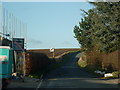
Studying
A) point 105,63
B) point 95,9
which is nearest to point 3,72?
point 95,9

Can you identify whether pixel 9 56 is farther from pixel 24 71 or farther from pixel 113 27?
pixel 113 27

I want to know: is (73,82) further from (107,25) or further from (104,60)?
(104,60)

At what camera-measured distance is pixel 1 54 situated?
16.2 meters

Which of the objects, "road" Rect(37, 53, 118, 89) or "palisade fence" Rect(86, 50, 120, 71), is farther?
"palisade fence" Rect(86, 50, 120, 71)

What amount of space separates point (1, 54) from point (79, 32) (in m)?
45.1

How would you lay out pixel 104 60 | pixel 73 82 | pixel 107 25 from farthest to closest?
pixel 104 60
pixel 107 25
pixel 73 82

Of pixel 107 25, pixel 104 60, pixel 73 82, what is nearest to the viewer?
pixel 73 82

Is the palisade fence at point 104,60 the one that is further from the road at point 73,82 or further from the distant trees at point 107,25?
the road at point 73,82

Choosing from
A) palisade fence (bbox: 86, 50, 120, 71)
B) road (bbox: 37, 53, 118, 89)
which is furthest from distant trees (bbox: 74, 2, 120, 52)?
road (bbox: 37, 53, 118, 89)

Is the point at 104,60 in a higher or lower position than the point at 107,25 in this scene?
lower

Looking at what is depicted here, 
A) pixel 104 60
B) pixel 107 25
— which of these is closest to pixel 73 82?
pixel 107 25

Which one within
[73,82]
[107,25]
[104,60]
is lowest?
[73,82]

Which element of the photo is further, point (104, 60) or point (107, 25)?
point (104, 60)

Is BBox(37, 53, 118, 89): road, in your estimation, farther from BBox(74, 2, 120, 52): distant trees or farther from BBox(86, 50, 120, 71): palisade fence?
BBox(74, 2, 120, 52): distant trees
